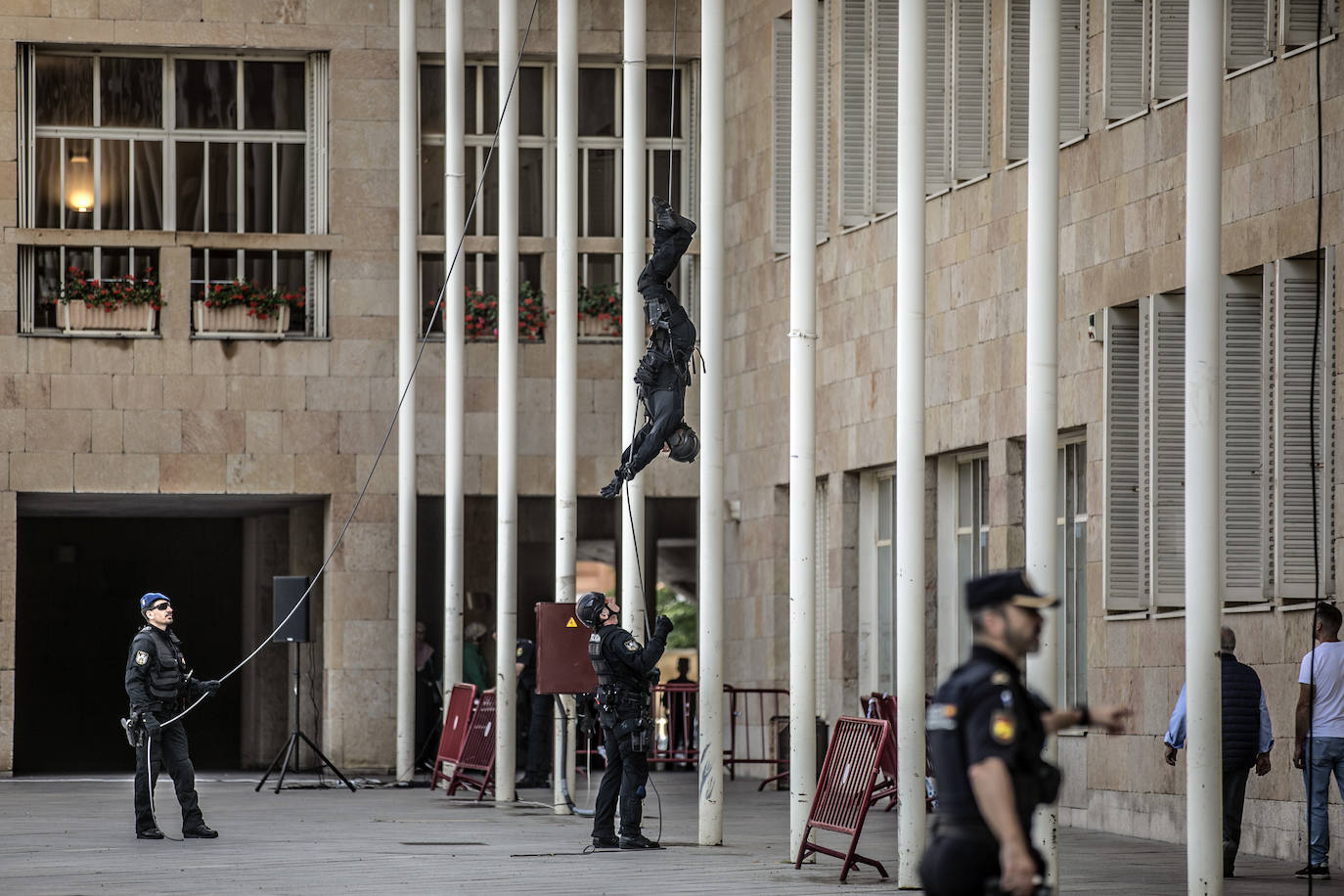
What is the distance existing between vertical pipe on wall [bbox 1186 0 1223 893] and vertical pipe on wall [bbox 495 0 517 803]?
9206 millimetres

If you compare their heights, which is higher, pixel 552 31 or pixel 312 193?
pixel 552 31

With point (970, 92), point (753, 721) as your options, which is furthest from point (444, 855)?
point (753, 721)

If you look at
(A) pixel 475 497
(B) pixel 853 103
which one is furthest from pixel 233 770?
(B) pixel 853 103

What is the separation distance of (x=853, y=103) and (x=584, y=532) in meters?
9.20

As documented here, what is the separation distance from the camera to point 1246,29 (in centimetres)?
1569

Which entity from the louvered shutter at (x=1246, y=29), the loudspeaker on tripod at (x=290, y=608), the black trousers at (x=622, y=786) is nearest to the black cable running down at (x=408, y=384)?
the loudspeaker on tripod at (x=290, y=608)

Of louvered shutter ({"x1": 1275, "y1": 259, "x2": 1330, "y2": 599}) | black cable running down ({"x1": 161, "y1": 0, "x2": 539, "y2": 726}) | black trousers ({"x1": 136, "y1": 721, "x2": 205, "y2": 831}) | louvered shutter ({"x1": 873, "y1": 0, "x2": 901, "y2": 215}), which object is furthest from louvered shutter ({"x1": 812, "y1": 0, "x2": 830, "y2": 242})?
black trousers ({"x1": 136, "y1": 721, "x2": 205, "y2": 831})

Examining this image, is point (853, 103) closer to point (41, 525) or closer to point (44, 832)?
point (44, 832)

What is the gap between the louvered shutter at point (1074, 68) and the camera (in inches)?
709

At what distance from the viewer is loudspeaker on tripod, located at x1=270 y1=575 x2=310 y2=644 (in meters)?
21.5

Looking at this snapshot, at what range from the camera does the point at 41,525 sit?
32781 mm

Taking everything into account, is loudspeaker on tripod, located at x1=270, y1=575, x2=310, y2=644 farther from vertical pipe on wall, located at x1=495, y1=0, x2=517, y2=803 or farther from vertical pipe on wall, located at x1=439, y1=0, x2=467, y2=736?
vertical pipe on wall, located at x1=495, y1=0, x2=517, y2=803

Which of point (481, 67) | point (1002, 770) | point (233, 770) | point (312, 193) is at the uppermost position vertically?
point (481, 67)

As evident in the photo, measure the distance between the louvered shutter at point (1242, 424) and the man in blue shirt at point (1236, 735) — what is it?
1758 mm
